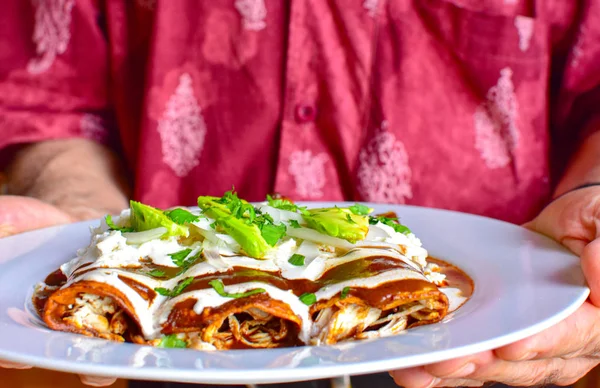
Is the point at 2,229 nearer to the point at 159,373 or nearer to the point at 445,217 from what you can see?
the point at 159,373

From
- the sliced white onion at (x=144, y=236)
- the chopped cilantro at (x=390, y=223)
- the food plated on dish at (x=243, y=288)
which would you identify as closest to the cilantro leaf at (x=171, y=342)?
the food plated on dish at (x=243, y=288)

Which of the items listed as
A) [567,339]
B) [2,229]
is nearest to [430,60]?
[567,339]

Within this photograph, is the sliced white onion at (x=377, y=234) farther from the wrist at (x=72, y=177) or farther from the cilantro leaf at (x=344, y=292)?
the wrist at (x=72, y=177)

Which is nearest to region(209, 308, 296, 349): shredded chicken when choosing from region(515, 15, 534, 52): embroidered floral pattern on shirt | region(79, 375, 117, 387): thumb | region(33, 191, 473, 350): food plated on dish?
region(33, 191, 473, 350): food plated on dish

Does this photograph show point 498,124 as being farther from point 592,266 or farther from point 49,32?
point 49,32

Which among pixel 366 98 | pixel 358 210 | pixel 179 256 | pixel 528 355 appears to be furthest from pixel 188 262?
pixel 366 98

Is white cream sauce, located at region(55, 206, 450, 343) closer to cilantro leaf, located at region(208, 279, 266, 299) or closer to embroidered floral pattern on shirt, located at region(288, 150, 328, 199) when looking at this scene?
cilantro leaf, located at region(208, 279, 266, 299)
